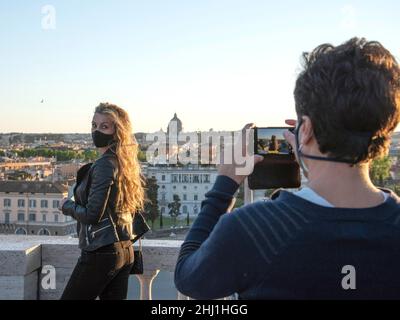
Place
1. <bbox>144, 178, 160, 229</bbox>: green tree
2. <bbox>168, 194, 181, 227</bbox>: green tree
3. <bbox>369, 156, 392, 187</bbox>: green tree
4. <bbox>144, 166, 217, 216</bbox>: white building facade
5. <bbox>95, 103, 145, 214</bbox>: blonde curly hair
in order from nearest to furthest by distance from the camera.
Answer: <bbox>369, 156, 392, 187</bbox>: green tree
<bbox>95, 103, 145, 214</bbox>: blonde curly hair
<bbox>144, 178, 160, 229</bbox>: green tree
<bbox>144, 166, 217, 216</bbox>: white building facade
<bbox>168, 194, 181, 227</bbox>: green tree

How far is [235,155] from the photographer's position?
136 cm

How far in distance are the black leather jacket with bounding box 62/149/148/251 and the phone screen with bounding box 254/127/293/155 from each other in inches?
46.5

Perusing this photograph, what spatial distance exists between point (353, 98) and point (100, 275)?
5.64 feet

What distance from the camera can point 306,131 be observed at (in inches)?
46.1

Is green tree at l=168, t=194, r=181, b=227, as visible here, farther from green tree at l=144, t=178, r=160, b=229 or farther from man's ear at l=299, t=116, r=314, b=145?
man's ear at l=299, t=116, r=314, b=145

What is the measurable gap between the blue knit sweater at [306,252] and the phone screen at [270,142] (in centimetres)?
38

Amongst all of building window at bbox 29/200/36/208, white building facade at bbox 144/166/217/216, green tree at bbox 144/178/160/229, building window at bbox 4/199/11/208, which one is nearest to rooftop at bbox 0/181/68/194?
building window at bbox 29/200/36/208

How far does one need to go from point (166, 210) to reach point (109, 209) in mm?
52068

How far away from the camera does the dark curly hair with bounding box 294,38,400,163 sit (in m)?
1.10

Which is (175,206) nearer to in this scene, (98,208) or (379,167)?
(379,167)

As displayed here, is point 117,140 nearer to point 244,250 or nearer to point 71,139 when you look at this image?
point 244,250
